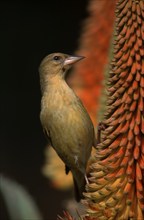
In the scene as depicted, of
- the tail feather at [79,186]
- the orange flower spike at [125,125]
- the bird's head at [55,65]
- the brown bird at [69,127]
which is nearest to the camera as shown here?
the orange flower spike at [125,125]

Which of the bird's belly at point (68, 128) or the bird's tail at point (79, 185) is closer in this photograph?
the bird's tail at point (79, 185)

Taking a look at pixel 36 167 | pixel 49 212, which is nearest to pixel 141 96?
pixel 49 212

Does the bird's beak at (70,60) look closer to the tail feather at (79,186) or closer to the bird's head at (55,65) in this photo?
the bird's head at (55,65)

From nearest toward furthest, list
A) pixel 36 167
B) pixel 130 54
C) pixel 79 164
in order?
pixel 130 54 < pixel 79 164 < pixel 36 167

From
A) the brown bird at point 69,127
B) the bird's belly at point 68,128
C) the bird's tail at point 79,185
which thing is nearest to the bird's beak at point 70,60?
the brown bird at point 69,127

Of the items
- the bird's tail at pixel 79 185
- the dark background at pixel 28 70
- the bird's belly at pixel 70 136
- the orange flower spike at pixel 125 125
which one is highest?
the orange flower spike at pixel 125 125

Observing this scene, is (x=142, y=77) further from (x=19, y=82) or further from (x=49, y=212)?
(x=19, y=82)
